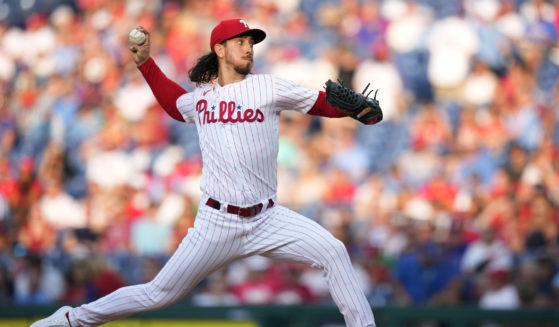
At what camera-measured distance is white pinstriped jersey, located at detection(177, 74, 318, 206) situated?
407cm

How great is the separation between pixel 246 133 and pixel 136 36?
858 millimetres

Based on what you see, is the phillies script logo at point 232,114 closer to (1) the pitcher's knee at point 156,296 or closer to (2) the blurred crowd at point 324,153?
(1) the pitcher's knee at point 156,296

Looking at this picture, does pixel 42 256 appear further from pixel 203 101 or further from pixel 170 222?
pixel 203 101

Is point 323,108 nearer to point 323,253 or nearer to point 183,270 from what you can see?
point 323,253

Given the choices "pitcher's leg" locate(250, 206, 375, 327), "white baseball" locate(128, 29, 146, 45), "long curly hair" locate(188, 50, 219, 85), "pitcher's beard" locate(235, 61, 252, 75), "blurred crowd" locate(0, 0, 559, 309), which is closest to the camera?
"pitcher's leg" locate(250, 206, 375, 327)

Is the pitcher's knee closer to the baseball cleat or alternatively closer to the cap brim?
the baseball cleat

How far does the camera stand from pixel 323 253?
4.07m

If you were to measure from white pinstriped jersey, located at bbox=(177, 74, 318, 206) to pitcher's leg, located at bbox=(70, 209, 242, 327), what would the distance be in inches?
7.5

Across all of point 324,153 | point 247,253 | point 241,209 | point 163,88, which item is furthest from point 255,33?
point 324,153

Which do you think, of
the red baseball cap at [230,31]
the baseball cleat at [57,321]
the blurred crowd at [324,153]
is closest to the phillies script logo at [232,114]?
the red baseball cap at [230,31]

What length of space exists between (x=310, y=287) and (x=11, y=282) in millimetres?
3071

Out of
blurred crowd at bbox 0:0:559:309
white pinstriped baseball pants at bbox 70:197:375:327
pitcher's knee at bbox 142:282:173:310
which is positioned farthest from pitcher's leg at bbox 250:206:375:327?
blurred crowd at bbox 0:0:559:309

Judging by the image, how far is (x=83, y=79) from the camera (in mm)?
11766

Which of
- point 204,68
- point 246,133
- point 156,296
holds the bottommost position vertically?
point 156,296
